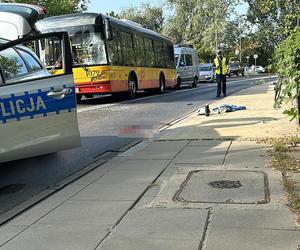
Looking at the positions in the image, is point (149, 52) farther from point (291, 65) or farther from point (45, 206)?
point (45, 206)

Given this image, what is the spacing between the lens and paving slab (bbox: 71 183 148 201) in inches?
218

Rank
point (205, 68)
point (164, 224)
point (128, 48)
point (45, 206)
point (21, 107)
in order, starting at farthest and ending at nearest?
point (205, 68) → point (128, 48) → point (21, 107) → point (45, 206) → point (164, 224)

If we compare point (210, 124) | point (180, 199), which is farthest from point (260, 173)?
point (210, 124)

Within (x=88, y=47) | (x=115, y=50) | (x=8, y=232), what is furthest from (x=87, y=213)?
(x=115, y=50)

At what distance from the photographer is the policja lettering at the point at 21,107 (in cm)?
598

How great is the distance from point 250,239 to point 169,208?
109 centimetres

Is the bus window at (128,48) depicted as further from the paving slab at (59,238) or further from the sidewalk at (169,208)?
the paving slab at (59,238)

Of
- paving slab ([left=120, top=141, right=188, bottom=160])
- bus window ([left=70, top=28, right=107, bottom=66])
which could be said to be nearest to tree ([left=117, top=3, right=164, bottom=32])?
bus window ([left=70, top=28, right=107, bottom=66])

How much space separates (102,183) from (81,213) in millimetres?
1251

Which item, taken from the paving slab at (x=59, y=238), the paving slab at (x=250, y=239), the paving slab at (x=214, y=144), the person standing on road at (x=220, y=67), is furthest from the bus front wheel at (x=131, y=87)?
the paving slab at (x=250, y=239)

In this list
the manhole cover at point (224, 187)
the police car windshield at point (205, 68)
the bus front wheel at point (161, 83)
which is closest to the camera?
the manhole cover at point (224, 187)

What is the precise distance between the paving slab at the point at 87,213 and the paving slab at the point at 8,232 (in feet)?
0.75

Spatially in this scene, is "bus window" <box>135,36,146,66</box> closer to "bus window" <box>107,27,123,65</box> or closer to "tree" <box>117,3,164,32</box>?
"bus window" <box>107,27,123,65</box>

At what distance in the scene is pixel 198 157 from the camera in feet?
24.7
